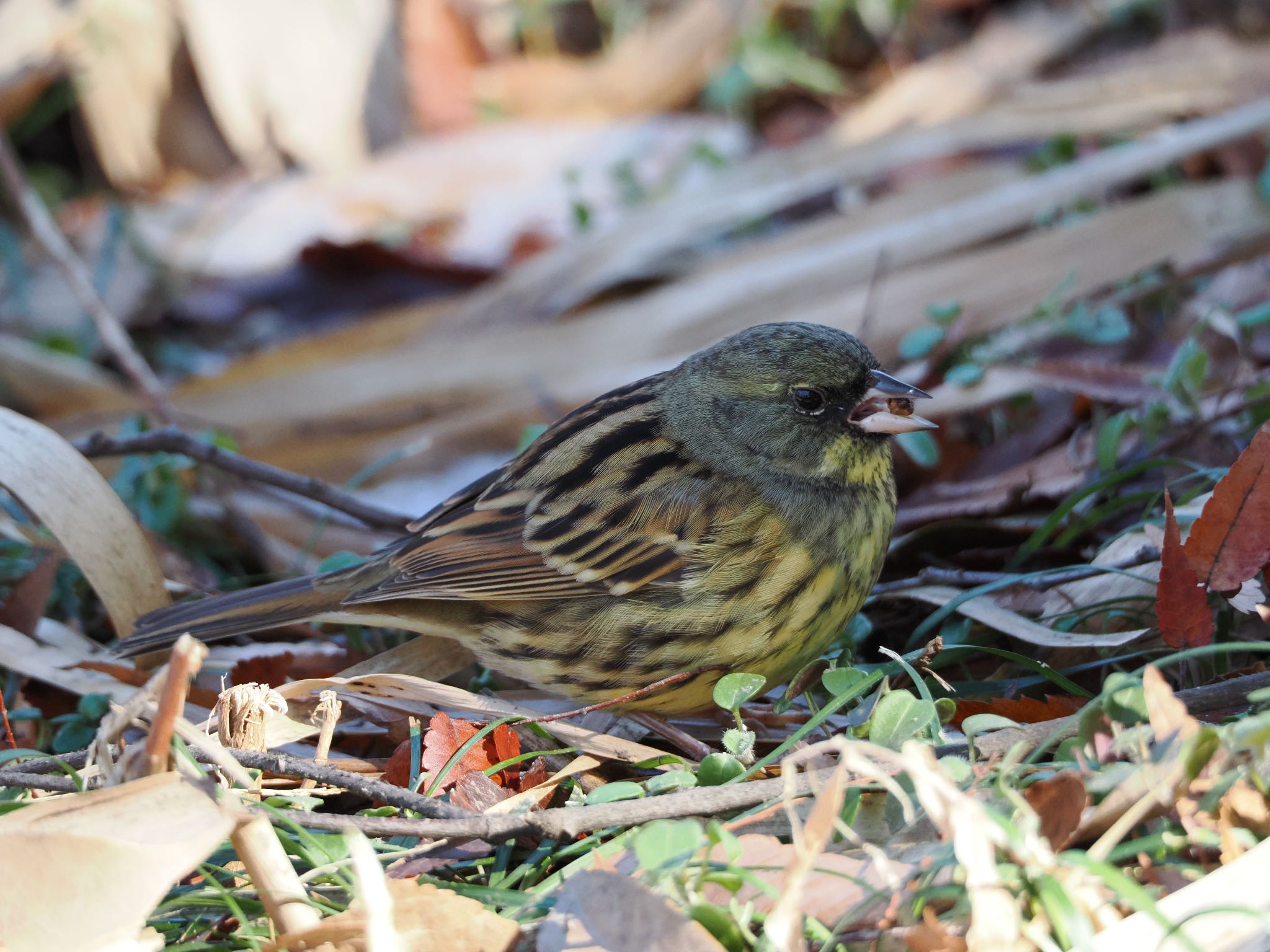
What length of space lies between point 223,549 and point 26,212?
1.42 m

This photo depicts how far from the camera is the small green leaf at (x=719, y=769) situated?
2152mm

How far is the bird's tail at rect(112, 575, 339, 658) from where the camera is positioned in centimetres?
289

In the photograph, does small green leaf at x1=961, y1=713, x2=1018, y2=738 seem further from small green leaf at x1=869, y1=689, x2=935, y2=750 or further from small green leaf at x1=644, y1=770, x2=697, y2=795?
small green leaf at x1=644, y1=770, x2=697, y2=795

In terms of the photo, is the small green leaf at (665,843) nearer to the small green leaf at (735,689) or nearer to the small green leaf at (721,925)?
the small green leaf at (721,925)

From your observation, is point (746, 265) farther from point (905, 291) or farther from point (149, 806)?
point (149, 806)

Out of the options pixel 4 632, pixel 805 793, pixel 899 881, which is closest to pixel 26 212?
pixel 4 632

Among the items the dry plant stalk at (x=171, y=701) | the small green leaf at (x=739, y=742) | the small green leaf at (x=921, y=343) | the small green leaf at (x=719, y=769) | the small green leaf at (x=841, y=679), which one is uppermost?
the dry plant stalk at (x=171, y=701)

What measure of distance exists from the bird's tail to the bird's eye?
1124mm

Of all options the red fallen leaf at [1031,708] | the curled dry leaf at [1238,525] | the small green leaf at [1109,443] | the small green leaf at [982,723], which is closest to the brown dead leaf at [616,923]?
the small green leaf at [982,723]

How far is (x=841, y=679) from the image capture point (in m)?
2.27

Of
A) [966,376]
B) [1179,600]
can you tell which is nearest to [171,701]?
[1179,600]

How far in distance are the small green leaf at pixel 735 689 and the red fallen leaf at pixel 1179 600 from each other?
2.24ft

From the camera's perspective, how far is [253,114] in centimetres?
633

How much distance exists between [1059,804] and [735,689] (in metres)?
0.65
